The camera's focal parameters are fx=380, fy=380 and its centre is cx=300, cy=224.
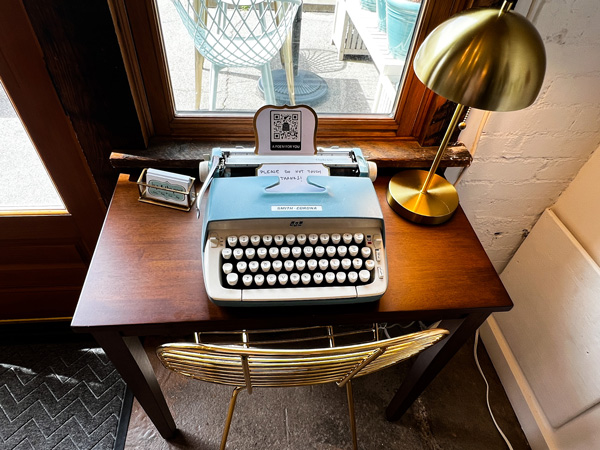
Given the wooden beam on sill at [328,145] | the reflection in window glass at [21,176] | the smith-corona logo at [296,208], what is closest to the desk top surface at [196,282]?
the wooden beam on sill at [328,145]

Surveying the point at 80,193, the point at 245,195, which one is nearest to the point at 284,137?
the point at 245,195

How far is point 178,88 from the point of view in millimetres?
1060

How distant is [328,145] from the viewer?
1.12 m

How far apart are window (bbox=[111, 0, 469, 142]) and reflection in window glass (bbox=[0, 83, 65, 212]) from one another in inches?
14.2

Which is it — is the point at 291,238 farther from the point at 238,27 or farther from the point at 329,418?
the point at 329,418

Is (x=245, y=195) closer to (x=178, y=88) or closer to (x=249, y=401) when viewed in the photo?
(x=178, y=88)

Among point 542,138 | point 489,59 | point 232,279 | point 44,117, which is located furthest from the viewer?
point 542,138

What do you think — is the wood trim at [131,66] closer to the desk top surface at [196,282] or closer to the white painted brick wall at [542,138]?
Answer: the desk top surface at [196,282]

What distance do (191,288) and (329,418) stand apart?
33.9 inches

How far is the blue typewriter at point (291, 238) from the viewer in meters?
0.76

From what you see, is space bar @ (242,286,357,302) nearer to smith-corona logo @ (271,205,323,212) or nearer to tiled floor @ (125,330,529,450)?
smith-corona logo @ (271,205,323,212)

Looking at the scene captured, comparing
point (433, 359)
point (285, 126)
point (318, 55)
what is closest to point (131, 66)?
point (285, 126)

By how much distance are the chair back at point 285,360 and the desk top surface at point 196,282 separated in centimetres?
7

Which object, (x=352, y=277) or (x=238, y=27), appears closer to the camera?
(x=352, y=277)
